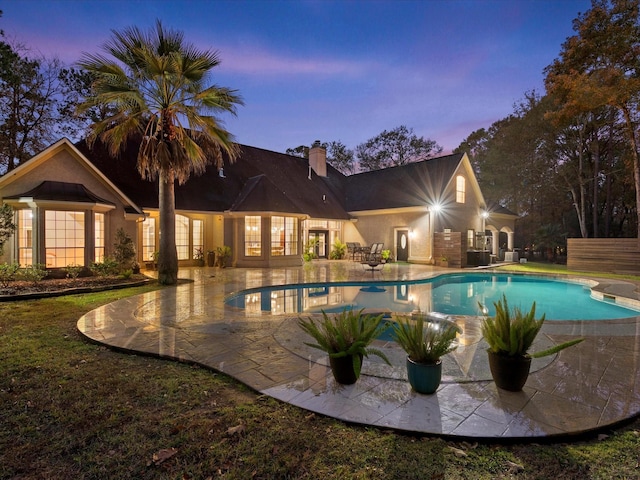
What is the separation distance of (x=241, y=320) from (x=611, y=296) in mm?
9929

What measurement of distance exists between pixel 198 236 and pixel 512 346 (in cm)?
1569

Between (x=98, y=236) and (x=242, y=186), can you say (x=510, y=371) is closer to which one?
(x=98, y=236)

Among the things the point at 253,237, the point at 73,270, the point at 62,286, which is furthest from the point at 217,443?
the point at 253,237

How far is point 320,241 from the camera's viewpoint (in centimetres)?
2120

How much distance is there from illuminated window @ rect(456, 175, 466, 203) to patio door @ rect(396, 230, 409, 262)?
151 inches

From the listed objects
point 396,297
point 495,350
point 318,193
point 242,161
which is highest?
point 242,161

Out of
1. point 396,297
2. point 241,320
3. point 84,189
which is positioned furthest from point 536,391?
point 84,189

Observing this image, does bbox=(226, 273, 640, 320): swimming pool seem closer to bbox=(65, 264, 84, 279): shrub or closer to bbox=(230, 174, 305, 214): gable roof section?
bbox=(65, 264, 84, 279): shrub

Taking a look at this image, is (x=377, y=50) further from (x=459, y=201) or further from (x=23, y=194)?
(x=23, y=194)

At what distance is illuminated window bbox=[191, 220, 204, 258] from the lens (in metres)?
16.3

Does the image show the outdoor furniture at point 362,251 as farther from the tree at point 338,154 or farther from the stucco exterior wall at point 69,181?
the tree at point 338,154

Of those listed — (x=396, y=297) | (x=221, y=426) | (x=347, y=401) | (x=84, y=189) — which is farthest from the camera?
(x=84, y=189)

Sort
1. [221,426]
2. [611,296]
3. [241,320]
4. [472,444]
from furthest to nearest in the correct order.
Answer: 1. [611,296]
2. [241,320]
3. [221,426]
4. [472,444]

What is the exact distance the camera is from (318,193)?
2131cm
